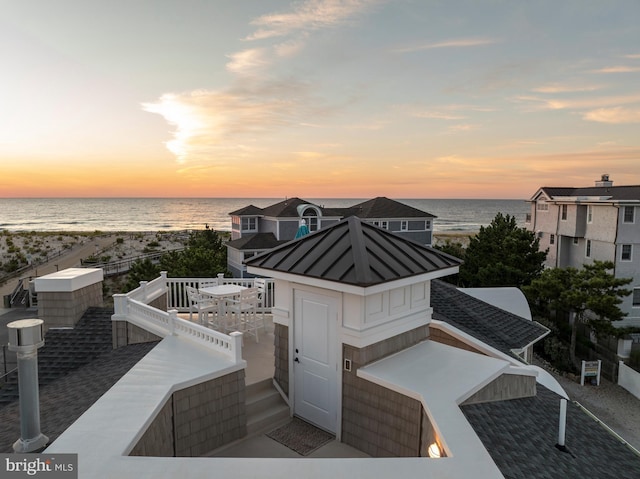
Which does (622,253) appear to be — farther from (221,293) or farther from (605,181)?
(221,293)

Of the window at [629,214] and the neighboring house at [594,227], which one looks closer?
the window at [629,214]

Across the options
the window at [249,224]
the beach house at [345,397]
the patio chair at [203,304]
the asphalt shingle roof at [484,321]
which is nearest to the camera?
the beach house at [345,397]

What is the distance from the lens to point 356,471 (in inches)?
130

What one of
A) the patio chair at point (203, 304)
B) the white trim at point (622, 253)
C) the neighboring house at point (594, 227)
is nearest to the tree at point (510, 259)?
the neighboring house at point (594, 227)

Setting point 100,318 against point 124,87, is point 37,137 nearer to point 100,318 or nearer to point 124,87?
point 124,87

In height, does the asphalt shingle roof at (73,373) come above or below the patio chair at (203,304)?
below

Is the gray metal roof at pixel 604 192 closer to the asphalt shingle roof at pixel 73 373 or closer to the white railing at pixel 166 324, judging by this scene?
the white railing at pixel 166 324

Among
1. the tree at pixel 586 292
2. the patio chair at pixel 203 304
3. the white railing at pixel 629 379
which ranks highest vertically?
the patio chair at pixel 203 304

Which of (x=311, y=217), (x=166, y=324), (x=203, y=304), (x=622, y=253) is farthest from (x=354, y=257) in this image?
(x=311, y=217)

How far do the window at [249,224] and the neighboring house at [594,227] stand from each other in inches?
923

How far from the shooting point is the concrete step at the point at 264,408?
19.1ft

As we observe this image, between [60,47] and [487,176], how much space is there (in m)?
70.0

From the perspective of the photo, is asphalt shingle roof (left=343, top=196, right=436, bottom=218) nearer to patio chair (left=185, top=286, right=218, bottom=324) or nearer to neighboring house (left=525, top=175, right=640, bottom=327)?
neighboring house (left=525, top=175, right=640, bottom=327)

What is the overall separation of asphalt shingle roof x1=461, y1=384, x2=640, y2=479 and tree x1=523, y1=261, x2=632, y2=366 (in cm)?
1495
